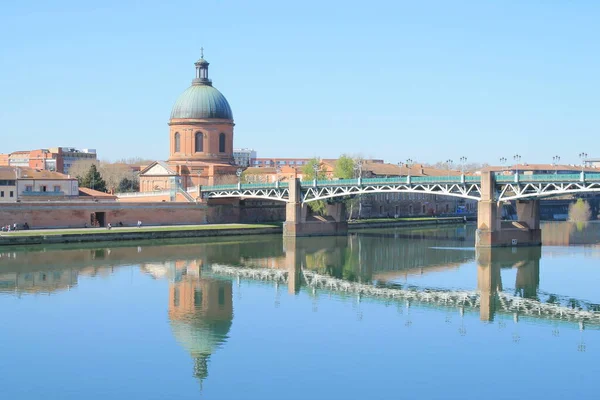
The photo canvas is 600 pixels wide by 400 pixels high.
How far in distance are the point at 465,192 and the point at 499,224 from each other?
4.20 meters

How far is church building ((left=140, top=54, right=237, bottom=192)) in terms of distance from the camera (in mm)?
90000

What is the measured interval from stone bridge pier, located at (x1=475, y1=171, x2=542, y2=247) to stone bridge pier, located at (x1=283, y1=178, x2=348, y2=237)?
57.9ft

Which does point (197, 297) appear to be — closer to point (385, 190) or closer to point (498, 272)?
point (498, 272)

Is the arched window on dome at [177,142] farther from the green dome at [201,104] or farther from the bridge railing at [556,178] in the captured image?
the bridge railing at [556,178]

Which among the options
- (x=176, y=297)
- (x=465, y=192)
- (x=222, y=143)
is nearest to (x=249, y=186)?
(x=222, y=143)

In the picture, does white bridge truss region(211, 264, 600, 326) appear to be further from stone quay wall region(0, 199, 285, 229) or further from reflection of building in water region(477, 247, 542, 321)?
stone quay wall region(0, 199, 285, 229)

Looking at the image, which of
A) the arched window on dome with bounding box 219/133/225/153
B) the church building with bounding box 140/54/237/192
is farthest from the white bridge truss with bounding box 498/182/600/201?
the arched window on dome with bounding box 219/133/225/153

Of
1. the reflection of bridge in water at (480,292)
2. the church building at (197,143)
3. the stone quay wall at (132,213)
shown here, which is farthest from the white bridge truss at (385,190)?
the church building at (197,143)

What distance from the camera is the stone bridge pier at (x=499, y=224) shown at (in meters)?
58.8

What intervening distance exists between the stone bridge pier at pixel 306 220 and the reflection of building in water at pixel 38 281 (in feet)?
94.7

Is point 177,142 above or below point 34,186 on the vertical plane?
above

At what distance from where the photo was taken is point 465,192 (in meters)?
62.5

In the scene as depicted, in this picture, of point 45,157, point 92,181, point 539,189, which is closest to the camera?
point 539,189

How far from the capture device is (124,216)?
238 ft
